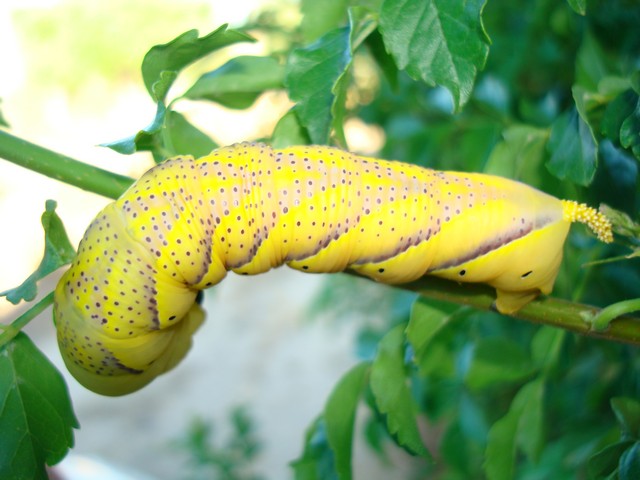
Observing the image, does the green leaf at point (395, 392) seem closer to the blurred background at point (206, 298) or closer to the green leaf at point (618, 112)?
the green leaf at point (618, 112)

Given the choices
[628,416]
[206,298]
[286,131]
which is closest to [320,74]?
[286,131]

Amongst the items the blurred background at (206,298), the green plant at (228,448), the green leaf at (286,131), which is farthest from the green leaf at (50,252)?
the blurred background at (206,298)

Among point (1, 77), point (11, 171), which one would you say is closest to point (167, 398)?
point (11, 171)

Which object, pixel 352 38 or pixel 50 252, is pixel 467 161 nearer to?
pixel 352 38

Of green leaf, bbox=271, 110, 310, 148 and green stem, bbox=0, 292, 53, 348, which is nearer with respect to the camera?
green stem, bbox=0, 292, 53, 348

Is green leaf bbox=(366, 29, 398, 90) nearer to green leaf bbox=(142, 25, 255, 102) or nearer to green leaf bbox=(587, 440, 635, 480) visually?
green leaf bbox=(142, 25, 255, 102)

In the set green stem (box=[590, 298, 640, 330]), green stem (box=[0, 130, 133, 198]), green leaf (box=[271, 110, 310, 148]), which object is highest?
green stem (box=[0, 130, 133, 198])

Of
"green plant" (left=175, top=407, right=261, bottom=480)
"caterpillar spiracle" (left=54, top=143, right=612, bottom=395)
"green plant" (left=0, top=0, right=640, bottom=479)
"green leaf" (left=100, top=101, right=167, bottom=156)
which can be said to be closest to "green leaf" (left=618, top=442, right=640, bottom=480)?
"green plant" (left=0, top=0, right=640, bottom=479)
